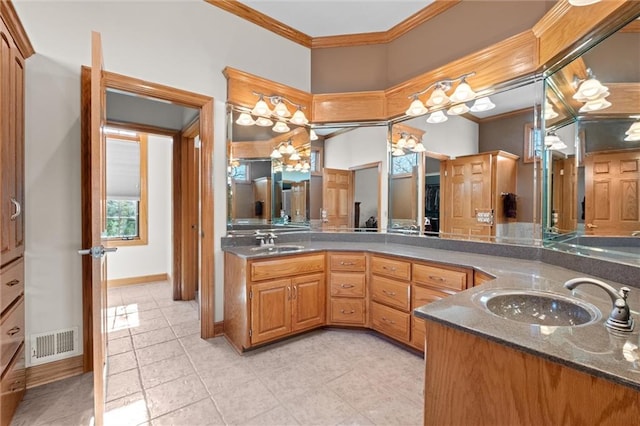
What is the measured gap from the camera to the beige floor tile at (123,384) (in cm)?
184

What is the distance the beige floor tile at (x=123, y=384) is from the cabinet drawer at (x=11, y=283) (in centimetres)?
80

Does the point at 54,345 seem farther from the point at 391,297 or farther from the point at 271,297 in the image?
the point at 391,297

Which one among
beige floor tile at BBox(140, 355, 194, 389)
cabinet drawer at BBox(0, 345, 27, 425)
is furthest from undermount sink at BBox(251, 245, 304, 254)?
cabinet drawer at BBox(0, 345, 27, 425)

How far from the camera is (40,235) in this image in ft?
6.40

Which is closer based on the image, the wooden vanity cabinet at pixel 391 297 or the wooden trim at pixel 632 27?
the wooden trim at pixel 632 27

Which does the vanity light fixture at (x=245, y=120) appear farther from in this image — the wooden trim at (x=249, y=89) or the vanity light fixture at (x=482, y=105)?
the vanity light fixture at (x=482, y=105)

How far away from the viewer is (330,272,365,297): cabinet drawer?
8.83ft

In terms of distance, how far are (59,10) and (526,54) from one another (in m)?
3.33

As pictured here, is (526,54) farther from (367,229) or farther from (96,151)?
(96,151)

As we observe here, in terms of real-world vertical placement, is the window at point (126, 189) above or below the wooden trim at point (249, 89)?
below

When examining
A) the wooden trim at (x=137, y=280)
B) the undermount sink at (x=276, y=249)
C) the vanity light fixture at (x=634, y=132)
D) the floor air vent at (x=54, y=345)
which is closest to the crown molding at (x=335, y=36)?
→ the vanity light fixture at (x=634, y=132)

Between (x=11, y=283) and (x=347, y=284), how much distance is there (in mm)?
2279

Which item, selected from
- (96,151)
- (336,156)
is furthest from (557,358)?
(336,156)

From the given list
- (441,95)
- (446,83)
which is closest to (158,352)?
(441,95)
